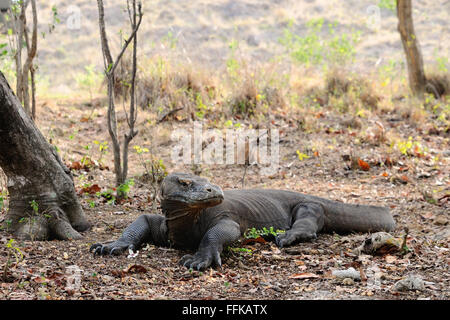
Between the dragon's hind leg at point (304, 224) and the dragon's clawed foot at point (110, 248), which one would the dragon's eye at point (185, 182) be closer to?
the dragon's clawed foot at point (110, 248)

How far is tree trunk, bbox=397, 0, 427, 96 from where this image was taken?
11.9m

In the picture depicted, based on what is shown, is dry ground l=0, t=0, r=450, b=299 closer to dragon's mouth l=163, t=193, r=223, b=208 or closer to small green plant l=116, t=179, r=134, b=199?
small green plant l=116, t=179, r=134, b=199

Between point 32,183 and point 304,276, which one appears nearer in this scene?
point 304,276

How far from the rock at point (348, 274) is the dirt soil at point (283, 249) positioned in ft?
0.10

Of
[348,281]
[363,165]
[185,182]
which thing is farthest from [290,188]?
[348,281]

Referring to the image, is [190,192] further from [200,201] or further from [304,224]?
[304,224]

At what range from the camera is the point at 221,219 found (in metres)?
4.29

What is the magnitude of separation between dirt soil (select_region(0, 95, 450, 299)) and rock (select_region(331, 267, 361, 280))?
0.10 ft

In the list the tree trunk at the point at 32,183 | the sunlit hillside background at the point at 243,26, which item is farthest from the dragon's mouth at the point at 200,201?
the sunlit hillside background at the point at 243,26

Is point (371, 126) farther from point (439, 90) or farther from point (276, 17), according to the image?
point (276, 17)

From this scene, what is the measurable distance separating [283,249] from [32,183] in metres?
2.06

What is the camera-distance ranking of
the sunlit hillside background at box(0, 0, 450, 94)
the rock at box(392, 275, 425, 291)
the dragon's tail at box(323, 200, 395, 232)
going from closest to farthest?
the rock at box(392, 275, 425, 291) → the dragon's tail at box(323, 200, 395, 232) → the sunlit hillside background at box(0, 0, 450, 94)

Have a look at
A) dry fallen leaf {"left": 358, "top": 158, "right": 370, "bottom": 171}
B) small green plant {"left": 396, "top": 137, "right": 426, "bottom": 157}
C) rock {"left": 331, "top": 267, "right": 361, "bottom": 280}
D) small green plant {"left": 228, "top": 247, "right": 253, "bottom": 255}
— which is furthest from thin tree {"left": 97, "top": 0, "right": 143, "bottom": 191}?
small green plant {"left": 396, "top": 137, "right": 426, "bottom": 157}
